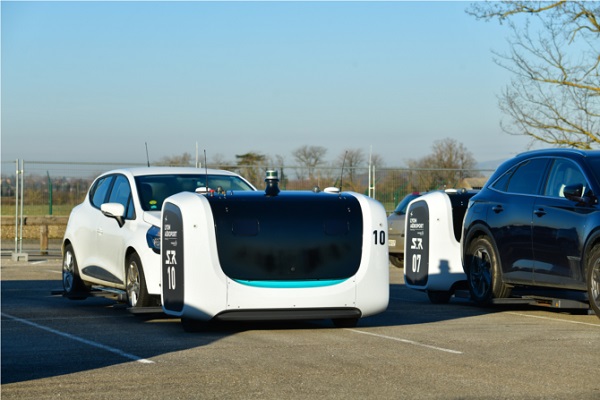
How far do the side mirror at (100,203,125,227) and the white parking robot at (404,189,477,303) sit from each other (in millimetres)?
3980

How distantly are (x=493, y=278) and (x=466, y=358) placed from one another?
4624 millimetres

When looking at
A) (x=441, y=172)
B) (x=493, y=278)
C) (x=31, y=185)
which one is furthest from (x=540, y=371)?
(x=441, y=172)

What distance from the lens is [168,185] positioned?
13.4 meters

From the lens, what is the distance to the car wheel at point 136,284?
1205 centimetres

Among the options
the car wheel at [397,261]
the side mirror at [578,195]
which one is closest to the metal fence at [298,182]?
the car wheel at [397,261]

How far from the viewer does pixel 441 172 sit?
32344mm

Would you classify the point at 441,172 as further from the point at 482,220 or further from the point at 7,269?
the point at 482,220

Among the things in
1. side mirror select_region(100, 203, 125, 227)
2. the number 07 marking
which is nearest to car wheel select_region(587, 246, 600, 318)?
the number 07 marking

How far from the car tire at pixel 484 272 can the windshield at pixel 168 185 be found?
287 cm

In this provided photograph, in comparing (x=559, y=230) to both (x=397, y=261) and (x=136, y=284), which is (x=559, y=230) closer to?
(x=136, y=284)

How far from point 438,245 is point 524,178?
1.88 metres

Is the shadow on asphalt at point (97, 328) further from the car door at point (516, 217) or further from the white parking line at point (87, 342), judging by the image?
the car door at point (516, 217)

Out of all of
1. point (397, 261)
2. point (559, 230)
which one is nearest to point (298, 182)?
point (397, 261)

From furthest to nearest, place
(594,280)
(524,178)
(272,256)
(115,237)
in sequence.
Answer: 1. (524,178)
2. (115,237)
3. (594,280)
4. (272,256)
